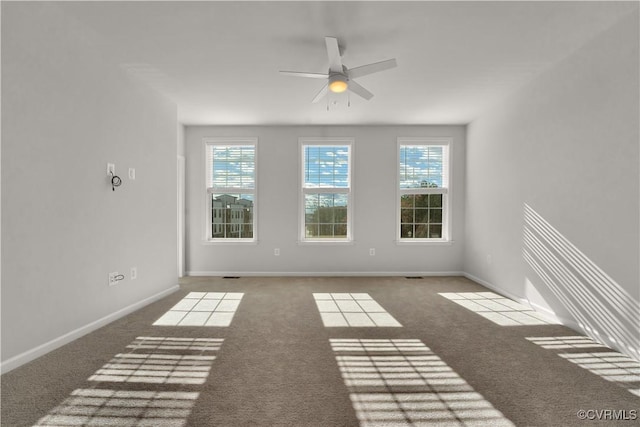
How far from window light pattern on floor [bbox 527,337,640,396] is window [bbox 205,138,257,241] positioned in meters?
4.19

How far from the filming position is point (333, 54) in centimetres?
230

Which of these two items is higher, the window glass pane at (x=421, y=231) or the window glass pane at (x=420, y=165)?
the window glass pane at (x=420, y=165)

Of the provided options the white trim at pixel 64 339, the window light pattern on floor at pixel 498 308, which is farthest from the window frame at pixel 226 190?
the window light pattern on floor at pixel 498 308

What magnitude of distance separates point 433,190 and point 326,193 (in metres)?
1.91

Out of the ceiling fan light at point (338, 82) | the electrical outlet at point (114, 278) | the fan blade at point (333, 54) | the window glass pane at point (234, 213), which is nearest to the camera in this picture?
the fan blade at point (333, 54)

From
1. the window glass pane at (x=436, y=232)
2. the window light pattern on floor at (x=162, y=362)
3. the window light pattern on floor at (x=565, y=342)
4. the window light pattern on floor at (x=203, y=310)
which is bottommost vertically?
the window light pattern on floor at (x=203, y=310)

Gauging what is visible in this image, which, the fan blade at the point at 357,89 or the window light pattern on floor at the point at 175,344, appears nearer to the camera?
the window light pattern on floor at the point at 175,344

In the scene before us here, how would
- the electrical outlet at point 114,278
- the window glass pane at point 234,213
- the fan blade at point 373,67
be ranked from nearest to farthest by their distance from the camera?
1. the fan blade at point 373,67
2. the electrical outlet at point 114,278
3. the window glass pane at point 234,213

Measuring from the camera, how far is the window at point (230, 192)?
16.4 feet

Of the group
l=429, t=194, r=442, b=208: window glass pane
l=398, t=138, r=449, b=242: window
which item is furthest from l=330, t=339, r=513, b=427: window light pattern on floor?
l=429, t=194, r=442, b=208: window glass pane

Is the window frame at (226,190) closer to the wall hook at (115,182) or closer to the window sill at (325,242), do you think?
the window sill at (325,242)
